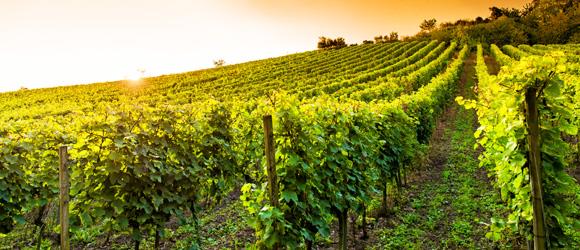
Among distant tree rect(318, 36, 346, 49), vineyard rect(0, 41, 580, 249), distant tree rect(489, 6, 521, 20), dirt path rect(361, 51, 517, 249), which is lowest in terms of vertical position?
dirt path rect(361, 51, 517, 249)

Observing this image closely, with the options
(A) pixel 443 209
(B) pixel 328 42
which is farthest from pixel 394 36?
(A) pixel 443 209

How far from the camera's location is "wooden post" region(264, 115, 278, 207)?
475 centimetres

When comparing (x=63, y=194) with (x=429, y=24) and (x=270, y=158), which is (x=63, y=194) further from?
(x=429, y=24)

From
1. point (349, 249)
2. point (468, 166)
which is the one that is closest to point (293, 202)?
point (349, 249)

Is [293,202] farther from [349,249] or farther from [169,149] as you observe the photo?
[349,249]

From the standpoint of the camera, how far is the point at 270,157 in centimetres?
Result: 482

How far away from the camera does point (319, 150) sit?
6422 mm

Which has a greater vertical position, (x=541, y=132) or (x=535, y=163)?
(x=541, y=132)

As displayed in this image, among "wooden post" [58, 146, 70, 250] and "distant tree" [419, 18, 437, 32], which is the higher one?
"distant tree" [419, 18, 437, 32]

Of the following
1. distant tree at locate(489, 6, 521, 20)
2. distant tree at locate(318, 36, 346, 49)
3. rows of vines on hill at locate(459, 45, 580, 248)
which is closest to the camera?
rows of vines on hill at locate(459, 45, 580, 248)

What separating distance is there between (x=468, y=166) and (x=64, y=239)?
1290cm

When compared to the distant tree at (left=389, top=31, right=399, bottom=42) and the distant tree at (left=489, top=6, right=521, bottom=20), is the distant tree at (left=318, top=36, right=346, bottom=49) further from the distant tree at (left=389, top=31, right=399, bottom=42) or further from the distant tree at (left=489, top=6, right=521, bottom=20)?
the distant tree at (left=489, top=6, right=521, bottom=20)

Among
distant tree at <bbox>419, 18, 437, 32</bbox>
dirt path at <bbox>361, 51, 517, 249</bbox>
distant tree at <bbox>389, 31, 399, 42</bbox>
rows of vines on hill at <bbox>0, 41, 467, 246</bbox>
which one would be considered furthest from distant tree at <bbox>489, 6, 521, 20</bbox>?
rows of vines on hill at <bbox>0, 41, 467, 246</bbox>

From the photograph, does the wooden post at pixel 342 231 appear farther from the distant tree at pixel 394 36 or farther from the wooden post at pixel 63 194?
the distant tree at pixel 394 36
